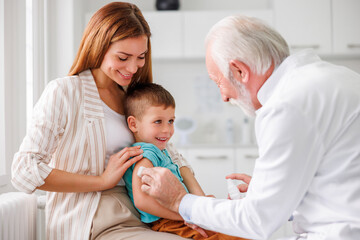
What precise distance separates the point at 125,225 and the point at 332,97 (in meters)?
0.85

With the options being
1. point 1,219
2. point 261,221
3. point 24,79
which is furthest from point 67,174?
point 24,79

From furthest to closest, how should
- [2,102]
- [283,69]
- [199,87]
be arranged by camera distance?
[199,87] < [2,102] < [283,69]

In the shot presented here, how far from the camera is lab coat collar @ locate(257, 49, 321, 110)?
1209 mm

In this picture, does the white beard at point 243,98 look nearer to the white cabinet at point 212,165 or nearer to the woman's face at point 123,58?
the woman's face at point 123,58

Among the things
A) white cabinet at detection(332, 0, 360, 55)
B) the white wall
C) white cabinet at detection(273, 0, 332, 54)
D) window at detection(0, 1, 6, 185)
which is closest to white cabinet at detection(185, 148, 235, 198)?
the white wall

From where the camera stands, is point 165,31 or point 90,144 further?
point 165,31

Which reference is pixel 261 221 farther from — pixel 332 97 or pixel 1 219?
pixel 1 219

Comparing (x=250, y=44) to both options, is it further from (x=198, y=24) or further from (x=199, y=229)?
(x=198, y=24)

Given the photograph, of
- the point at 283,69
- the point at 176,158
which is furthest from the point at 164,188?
the point at 283,69

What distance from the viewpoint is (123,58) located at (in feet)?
5.17

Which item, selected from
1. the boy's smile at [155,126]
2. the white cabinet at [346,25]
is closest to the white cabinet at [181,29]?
the white cabinet at [346,25]

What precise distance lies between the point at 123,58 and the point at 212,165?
218 cm

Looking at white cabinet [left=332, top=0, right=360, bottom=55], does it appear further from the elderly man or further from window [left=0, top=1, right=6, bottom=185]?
window [left=0, top=1, right=6, bottom=185]

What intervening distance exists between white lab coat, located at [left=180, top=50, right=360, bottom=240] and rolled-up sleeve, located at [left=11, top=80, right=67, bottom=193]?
2.36 feet
